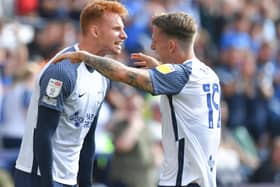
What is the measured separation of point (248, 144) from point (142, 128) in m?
3.39

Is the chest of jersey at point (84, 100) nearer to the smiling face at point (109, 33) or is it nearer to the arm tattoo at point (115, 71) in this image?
the smiling face at point (109, 33)

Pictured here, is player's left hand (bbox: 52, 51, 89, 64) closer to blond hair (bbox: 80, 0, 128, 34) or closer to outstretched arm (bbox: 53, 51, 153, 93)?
outstretched arm (bbox: 53, 51, 153, 93)

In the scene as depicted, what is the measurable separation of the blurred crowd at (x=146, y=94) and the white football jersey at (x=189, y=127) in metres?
4.80

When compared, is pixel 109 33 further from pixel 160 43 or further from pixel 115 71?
pixel 115 71

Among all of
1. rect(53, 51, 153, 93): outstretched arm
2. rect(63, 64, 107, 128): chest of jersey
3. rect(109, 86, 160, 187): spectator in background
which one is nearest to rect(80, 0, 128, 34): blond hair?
rect(63, 64, 107, 128): chest of jersey

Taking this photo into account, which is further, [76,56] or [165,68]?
[165,68]

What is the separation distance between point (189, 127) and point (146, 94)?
7.21 m

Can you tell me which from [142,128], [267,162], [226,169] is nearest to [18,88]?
[142,128]

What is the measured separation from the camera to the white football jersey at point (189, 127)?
7.32m

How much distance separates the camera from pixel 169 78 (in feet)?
23.5

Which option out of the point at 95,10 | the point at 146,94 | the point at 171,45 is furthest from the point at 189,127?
the point at 146,94

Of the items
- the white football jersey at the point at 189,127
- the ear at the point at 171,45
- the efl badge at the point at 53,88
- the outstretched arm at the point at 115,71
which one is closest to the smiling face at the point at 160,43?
the ear at the point at 171,45

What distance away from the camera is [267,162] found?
14.9 meters

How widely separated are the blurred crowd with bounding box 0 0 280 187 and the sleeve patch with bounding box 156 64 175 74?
16.6 feet
